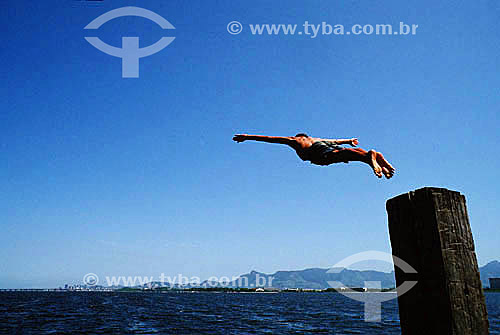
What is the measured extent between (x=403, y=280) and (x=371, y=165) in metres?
2.00

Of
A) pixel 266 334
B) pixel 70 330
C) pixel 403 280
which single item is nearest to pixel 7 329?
pixel 70 330

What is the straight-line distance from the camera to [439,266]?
93.4 inches

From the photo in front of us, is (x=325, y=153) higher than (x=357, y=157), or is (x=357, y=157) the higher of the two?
(x=325, y=153)

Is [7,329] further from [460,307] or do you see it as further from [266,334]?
[460,307]

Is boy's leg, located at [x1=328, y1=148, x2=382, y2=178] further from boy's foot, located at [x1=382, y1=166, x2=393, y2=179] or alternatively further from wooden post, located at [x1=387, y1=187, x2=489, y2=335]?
wooden post, located at [x1=387, y1=187, x2=489, y2=335]

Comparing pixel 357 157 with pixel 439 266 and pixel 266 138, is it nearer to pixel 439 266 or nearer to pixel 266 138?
pixel 266 138

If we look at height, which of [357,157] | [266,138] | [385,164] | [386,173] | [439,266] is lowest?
[439,266]

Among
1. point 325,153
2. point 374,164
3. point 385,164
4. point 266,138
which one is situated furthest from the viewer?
point 266,138

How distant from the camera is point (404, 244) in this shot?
2.58 meters

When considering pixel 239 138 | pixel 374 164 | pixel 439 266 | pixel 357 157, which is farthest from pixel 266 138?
pixel 439 266

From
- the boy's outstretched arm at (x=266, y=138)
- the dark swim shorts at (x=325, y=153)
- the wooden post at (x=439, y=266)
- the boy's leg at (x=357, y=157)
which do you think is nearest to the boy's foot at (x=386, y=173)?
the boy's leg at (x=357, y=157)

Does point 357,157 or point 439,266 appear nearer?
point 439,266

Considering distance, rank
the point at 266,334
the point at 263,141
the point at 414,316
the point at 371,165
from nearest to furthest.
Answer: the point at 414,316 → the point at 371,165 → the point at 263,141 → the point at 266,334

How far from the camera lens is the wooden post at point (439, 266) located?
7.63 ft
